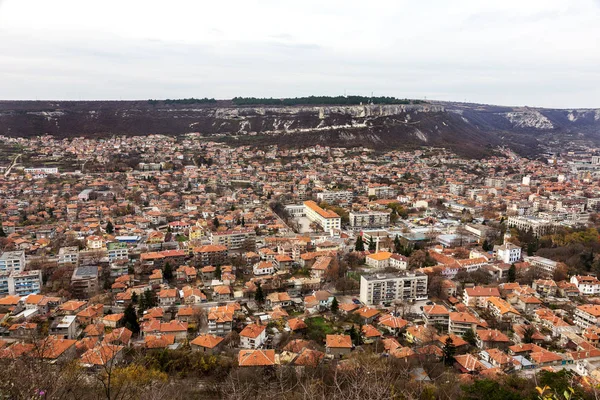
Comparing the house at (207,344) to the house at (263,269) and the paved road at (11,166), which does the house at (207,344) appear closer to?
the house at (263,269)

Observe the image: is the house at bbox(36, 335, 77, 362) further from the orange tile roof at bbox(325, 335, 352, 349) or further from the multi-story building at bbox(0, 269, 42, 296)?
the orange tile roof at bbox(325, 335, 352, 349)

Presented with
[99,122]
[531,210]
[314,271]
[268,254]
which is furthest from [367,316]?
[99,122]

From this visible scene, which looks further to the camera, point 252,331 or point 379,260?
point 379,260

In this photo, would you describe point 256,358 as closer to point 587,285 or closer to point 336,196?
point 587,285

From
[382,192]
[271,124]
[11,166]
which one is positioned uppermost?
[271,124]

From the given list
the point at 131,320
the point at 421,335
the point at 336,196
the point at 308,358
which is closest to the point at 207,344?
the point at 131,320

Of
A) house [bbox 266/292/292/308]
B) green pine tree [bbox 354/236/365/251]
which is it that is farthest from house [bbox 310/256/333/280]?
green pine tree [bbox 354/236/365/251]
